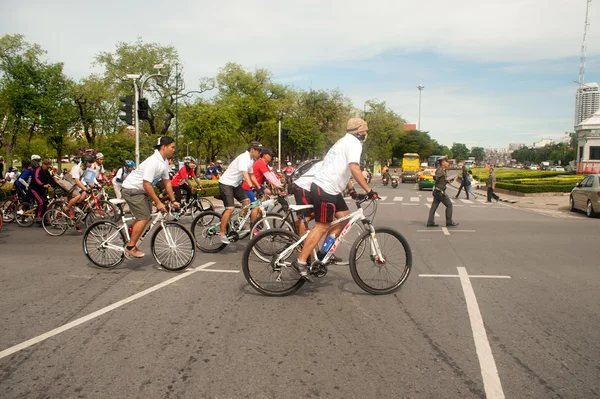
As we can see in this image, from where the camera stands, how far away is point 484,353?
3865 mm

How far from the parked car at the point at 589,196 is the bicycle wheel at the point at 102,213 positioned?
14332 mm

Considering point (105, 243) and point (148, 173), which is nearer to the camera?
point (148, 173)

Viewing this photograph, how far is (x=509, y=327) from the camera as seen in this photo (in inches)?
178

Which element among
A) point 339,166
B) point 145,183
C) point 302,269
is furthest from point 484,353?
point 145,183

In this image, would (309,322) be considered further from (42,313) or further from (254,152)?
(254,152)

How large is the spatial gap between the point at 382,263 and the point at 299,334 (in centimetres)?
171

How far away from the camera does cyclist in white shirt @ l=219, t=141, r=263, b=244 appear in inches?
327

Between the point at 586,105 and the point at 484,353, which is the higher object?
Answer: the point at 586,105

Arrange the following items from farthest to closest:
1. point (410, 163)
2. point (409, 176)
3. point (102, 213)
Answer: point (410, 163) → point (409, 176) → point (102, 213)

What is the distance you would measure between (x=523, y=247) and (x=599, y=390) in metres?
6.52

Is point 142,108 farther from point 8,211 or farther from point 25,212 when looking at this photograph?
point 25,212

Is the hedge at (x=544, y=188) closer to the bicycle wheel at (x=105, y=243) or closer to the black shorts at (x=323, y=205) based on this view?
the black shorts at (x=323, y=205)

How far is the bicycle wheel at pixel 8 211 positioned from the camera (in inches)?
520

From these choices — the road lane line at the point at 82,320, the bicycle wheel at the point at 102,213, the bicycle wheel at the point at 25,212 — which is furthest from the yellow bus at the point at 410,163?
the road lane line at the point at 82,320
